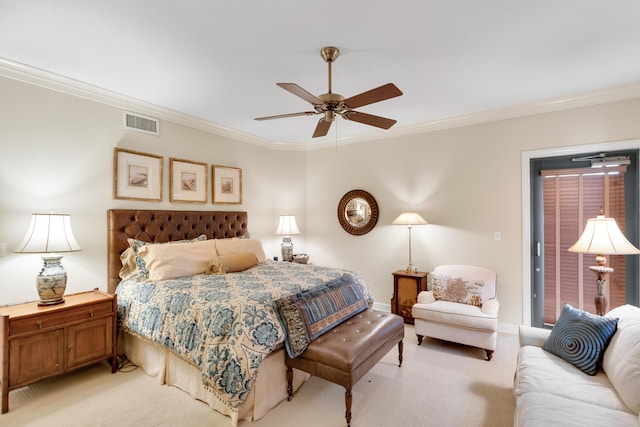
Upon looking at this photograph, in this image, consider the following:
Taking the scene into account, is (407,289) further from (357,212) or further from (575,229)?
(575,229)

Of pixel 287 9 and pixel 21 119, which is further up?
pixel 287 9

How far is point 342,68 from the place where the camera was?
278cm

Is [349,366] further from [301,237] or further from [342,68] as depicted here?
[301,237]

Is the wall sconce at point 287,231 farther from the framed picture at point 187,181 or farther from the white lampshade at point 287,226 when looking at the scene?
the framed picture at point 187,181

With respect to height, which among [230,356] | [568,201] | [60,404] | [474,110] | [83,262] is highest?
[474,110]

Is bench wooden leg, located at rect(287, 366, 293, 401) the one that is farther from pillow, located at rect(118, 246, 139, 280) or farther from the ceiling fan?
the ceiling fan

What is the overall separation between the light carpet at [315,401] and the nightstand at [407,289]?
Answer: 1.11 meters

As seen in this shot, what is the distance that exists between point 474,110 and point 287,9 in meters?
2.91

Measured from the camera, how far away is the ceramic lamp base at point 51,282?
2.57m

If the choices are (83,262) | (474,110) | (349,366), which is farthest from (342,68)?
(83,262)

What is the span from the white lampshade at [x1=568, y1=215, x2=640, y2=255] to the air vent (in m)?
4.53

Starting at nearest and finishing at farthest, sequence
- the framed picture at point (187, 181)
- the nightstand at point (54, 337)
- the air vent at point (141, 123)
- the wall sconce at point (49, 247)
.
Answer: the nightstand at point (54, 337) → the wall sconce at point (49, 247) → the air vent at point (141, 123) → the framed picture at point (187, 181)

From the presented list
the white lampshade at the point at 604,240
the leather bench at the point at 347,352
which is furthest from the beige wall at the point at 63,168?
the white lampshade at the point at 604,240

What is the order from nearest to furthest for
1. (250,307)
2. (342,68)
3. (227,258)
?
(250,307) < (342,68) < (227,258)
